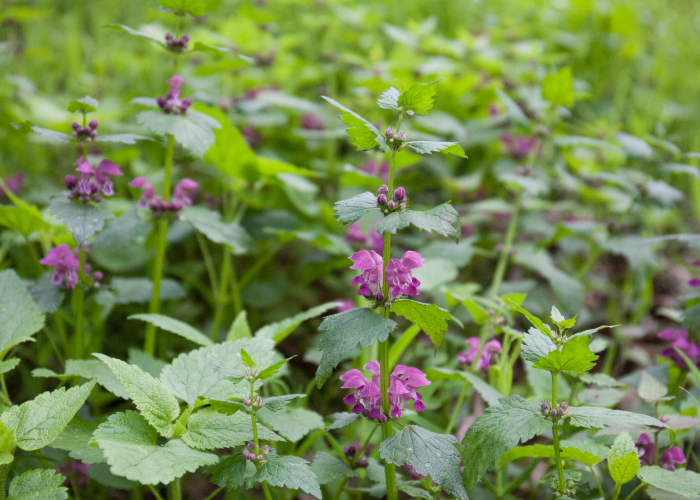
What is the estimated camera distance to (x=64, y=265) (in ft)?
4.89

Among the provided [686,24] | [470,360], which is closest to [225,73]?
[470,360]

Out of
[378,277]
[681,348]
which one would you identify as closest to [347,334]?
[378,277]

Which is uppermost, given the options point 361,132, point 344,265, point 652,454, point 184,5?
point 184,5

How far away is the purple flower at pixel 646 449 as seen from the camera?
1.39 meters

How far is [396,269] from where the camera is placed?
1.12 metres

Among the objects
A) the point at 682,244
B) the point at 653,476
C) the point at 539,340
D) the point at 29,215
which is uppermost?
the point at 539,340

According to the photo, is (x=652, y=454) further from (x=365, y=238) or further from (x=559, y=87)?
(x=559, y=87)

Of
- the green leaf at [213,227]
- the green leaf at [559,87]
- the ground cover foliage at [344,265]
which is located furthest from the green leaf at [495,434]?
the green leaf at [559,87]

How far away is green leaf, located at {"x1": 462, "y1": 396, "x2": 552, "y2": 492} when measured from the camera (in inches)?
41.6

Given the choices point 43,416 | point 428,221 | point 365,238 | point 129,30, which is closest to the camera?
point 428,221

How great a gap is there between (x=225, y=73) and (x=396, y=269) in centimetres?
253

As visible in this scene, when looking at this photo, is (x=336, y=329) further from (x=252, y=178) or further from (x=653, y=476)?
(x=252, y=178)

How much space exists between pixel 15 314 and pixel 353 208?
1.01 meters

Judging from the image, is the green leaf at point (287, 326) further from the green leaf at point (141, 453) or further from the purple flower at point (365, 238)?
the purple flower at point (365, 238)
